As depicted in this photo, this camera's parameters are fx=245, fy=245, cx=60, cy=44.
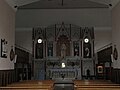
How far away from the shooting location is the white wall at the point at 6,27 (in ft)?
30.1

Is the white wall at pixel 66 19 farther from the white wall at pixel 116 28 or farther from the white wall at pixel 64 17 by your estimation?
the white wall at pixel 116 28

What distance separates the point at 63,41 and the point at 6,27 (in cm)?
872

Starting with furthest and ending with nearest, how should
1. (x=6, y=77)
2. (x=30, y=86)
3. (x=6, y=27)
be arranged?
(x=6, y=27) < (x=6, y=77) < (x=30, y=86)

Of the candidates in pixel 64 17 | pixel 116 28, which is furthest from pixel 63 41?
pixel 116 28

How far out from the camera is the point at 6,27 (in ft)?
32.6

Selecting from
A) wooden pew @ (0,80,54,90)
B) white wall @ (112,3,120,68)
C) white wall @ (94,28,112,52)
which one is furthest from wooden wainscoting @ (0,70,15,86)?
white wall @ (94,28,112,52)

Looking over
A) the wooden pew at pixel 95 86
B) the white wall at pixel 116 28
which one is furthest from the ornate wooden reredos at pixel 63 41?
the wooden pew at pixel 95 86

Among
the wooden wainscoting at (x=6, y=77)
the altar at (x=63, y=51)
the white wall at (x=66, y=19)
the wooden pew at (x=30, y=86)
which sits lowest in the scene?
the wooden pew at (x=30, y=86)

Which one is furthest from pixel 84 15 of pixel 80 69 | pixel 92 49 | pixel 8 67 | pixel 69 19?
pixel 8 67

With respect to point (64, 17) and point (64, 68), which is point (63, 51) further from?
point (64, 17)

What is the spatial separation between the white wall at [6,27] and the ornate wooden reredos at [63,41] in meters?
7.12

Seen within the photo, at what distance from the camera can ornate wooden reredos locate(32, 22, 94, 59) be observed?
59.8ft

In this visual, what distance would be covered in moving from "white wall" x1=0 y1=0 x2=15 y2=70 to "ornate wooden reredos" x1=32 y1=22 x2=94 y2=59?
7117 mm

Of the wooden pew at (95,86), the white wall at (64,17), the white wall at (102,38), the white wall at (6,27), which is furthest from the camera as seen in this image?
the white wall at (102,38)
